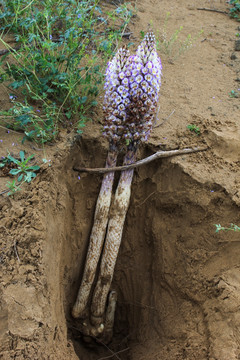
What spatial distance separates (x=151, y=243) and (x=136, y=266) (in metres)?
0.30

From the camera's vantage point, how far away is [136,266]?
3361 millimetres

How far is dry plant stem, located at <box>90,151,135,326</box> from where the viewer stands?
9.94 ft

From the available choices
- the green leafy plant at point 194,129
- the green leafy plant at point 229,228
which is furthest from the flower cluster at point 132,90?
the green leafy plant at point 229,228

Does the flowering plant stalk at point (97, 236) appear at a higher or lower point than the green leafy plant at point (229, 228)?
lower

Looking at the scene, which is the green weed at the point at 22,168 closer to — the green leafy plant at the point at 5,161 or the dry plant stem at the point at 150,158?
the green leafy plant at the point at 5,161

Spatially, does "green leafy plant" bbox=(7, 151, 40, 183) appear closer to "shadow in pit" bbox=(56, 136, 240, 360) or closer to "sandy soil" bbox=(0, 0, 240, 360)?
"sandy soil" bbox=(0, 0, 240, 360)

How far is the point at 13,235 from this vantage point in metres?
2.29

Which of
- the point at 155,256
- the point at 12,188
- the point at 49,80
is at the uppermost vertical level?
the point at 49,80

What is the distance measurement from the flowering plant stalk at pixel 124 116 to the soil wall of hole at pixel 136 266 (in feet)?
0.71

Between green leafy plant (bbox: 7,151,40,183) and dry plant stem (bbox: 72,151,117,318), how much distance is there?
68 cm

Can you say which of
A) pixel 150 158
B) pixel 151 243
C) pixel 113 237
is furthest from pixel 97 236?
pixel 150 158

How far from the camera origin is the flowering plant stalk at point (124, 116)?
2.51 metres

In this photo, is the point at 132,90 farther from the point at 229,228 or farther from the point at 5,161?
the point at 229,228

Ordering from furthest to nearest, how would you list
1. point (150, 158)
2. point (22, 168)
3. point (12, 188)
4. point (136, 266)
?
point (136, 266) < point (150, 158) < point (22, 168) < point (12, 188)
